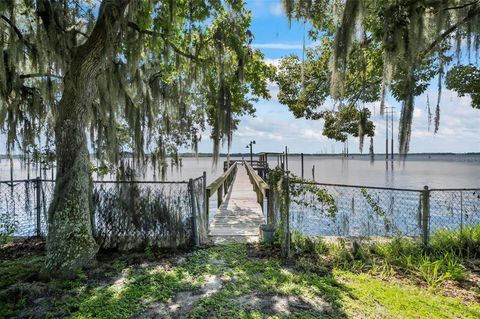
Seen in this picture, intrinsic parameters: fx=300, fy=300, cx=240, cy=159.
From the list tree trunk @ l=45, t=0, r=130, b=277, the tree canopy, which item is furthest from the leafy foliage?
tree trunk @ l=45, t=0, r=130, b=277

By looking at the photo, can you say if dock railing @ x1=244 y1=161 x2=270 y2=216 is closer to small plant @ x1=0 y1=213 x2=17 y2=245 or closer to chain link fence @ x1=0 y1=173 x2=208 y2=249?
chain link fence @ x1=0 y1=173 x2=208 y2=249

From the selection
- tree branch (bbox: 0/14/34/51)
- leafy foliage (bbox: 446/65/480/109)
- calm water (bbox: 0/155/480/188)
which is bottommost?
calm water (bbox: 0/155/480/188)

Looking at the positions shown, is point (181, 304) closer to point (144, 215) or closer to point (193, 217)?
point (193, 217)

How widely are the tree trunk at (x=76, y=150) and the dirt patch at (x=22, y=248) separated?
4.78ft

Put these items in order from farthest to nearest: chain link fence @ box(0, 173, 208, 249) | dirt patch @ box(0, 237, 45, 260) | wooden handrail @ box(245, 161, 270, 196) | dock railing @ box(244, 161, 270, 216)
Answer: wooden handrail @ box(245, 161, 270, 196)
dock railing @ box(244, 161, 270, 216)
chain link fence @ box(0, 173, 208, 249)
dirt patch @ box(0, 237, 45, 260)

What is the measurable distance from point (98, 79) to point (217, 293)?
13.3ft

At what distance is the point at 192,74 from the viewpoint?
6633 mm

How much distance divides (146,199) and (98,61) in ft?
7.58

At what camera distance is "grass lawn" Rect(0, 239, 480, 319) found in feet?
9.88

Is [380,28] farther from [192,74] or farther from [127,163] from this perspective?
[127,163]

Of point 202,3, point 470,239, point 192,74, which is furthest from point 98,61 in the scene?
point 470,239

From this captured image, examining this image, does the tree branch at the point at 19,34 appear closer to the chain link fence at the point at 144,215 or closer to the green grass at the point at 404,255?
the chain link fence at the point at 144,215

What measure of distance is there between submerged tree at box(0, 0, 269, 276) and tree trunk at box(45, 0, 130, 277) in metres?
0.01

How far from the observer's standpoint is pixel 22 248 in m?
5.29
